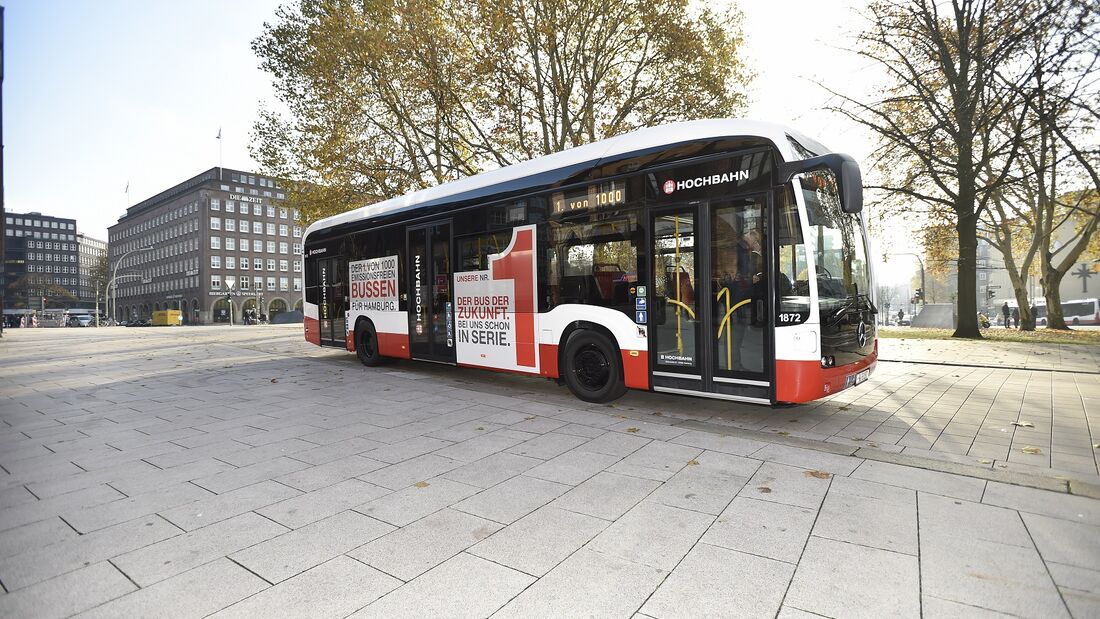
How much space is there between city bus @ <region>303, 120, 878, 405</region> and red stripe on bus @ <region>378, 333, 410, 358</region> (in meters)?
1.35

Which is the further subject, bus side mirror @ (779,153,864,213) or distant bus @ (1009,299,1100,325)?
distant bus @ (1009,299,1100,325)

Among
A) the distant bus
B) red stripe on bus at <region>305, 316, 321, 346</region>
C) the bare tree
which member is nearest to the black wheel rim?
red stripe on bus at <region>305, 316, 321, 346</region>

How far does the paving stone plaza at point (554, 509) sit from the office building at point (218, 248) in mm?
84826

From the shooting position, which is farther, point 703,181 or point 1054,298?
point 1054,298

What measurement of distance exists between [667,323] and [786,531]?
3.36m

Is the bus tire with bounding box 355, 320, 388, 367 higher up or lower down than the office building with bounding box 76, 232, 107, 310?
lower down

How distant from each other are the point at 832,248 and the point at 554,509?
4235 mm

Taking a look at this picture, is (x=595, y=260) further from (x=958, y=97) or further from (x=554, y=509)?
(x=958, y=97)

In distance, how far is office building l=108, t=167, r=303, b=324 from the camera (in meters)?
82.7

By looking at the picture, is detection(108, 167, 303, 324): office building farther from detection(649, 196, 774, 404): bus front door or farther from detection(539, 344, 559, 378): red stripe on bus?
detection(649, 196, 774, 404): bus front door

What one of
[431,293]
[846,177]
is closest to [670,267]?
[846,177]

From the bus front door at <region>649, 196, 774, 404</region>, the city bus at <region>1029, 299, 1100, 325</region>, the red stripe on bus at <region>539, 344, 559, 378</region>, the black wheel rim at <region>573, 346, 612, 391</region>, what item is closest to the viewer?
the bus front door at <region>649, 196, 774, 404</region>

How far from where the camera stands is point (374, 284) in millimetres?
11047

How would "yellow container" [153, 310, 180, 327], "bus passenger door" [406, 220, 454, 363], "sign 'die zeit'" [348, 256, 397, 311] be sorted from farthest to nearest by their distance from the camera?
1. "yellow container" [153, 310, 180, 327]
2. "sign 'die zeit'" [348, 256, 397, 311]
3. "bus passenger door" [406, 220, 454, 363]
